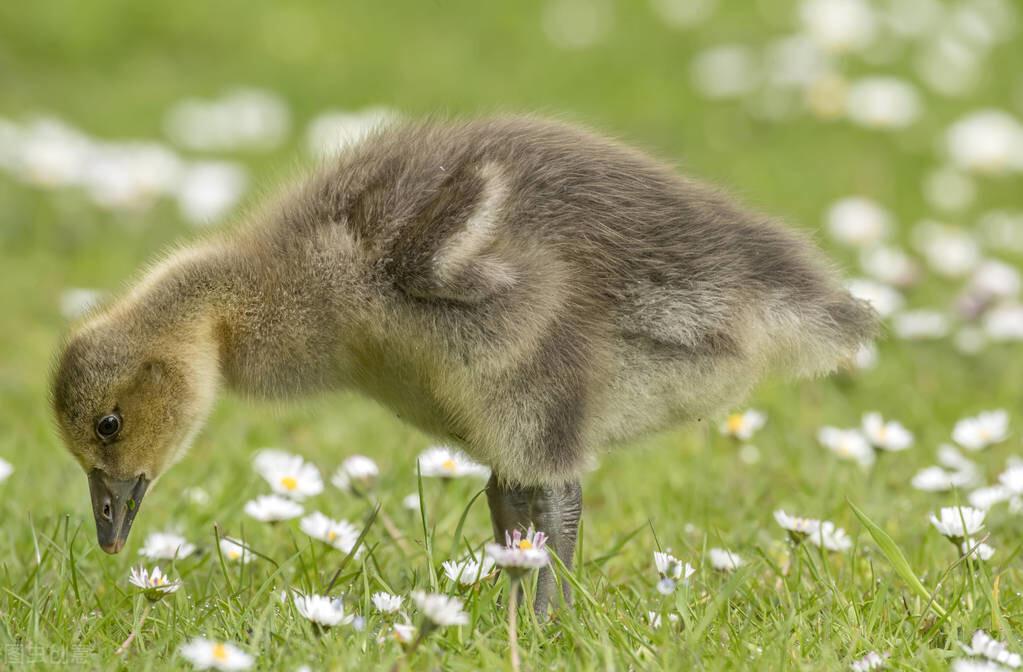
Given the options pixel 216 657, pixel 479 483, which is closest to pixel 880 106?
pixel 479 483

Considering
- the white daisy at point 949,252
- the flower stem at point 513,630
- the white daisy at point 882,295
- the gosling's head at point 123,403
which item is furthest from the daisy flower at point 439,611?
the white daisy at point 949,252

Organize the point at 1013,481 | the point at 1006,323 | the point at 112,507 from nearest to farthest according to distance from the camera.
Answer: the point at 112,507 → the point at 1013,481 → the point at 1006,323

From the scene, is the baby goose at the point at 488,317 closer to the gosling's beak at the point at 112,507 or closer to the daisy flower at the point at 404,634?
the gosling's beak at the point at 112,507

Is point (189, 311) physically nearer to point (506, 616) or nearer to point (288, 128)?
point (506, 616)

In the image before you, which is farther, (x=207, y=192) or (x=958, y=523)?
(x=207, y=192)

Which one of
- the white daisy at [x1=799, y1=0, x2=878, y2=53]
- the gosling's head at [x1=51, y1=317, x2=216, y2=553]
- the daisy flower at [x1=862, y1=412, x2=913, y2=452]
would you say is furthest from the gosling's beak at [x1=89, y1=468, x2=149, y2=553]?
the white daisy at [x1=799, y1=0, x2=878, y2=53]

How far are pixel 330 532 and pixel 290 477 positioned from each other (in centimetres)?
35

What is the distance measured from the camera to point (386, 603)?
8.94 ft

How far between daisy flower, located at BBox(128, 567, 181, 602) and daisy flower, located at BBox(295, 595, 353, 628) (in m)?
0.28

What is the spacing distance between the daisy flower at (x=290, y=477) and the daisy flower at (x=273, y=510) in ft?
0.42

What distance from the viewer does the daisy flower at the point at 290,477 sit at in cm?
342

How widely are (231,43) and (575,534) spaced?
6.32 m

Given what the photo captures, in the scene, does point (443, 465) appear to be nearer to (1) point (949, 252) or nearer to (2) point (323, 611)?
(2) point (323, 611)

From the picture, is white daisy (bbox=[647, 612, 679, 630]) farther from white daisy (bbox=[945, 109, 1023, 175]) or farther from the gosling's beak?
white daisy (bbox=[945, 109, 1023, 175])
